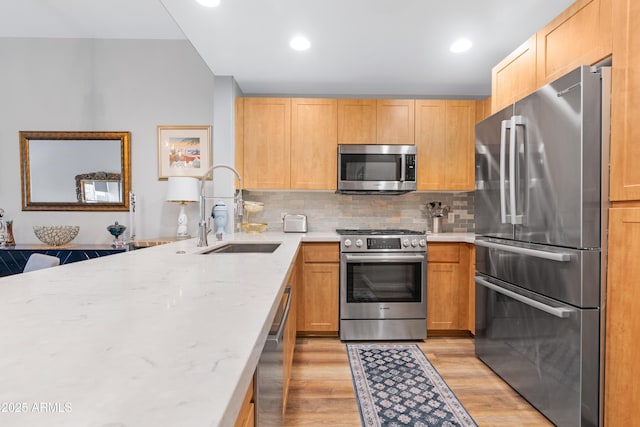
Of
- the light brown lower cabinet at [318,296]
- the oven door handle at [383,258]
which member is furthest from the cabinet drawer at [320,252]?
the oven door handle at [383,258]

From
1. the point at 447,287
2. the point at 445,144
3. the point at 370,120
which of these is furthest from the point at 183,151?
the point at 447,287

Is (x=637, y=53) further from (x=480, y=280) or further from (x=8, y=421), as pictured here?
(x=8, y=421)

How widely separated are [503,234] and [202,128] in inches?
116

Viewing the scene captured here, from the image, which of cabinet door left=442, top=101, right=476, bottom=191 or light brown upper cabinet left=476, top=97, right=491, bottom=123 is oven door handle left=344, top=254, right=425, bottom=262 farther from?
light brown upper cabinet left=476, top=97, right=491, bottom=123

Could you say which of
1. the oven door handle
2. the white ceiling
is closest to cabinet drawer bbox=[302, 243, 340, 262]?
the oven door handle

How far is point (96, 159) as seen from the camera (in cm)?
347

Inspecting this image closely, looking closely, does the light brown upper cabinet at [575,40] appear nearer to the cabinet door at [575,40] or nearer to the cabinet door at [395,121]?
the cabinet door at [575,40]

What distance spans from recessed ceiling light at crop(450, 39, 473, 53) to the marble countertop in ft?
7.75

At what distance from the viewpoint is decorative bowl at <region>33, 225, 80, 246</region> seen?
3191 millimetres

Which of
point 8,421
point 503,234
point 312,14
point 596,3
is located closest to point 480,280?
point 503,234

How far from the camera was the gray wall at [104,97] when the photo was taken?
11.3 feet

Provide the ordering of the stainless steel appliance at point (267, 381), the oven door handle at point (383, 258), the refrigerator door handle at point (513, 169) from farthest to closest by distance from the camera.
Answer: the oven door handle at point (383, 258) → the refrigerator door handle at point (513, 169) → the stainless steel appliance at point (267, 381)

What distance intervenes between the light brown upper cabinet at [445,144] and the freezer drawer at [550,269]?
1.13m

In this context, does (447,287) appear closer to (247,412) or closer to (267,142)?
(267,142)
